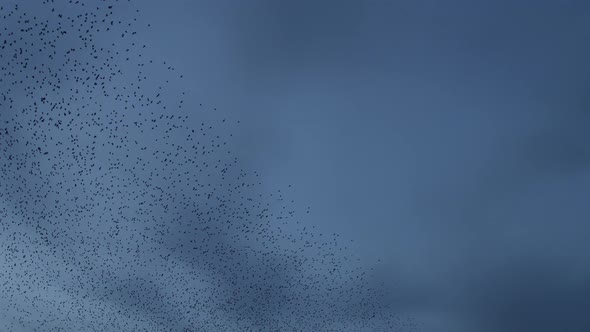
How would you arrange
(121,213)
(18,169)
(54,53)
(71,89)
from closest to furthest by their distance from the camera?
(54,53), (71,89), (18,169), (121,213)

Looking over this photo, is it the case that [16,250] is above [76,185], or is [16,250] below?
below

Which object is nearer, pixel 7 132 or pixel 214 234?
pixel 7 132

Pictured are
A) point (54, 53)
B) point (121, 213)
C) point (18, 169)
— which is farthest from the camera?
point (121, 213)

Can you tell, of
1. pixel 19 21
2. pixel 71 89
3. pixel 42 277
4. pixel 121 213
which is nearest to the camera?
pixel 19 21

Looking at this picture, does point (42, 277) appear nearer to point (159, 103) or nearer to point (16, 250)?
point (16, 250)

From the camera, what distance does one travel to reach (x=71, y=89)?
879 inches

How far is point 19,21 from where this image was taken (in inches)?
761

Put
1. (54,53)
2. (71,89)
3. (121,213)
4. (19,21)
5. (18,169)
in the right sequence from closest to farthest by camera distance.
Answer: (19,21) < (54,53) < (71,89) < (18,169) < (121,213)

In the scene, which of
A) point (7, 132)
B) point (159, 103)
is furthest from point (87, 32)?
point (7, 132)

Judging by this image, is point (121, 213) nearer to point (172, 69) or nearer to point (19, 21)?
point (172, 69)

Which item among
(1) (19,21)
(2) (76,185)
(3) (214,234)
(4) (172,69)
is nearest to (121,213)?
(2) (76,185)

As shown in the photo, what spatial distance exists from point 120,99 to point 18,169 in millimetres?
7287

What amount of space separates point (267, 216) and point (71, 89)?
12.2 metres

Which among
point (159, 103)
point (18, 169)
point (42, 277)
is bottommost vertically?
point (42, 277)
